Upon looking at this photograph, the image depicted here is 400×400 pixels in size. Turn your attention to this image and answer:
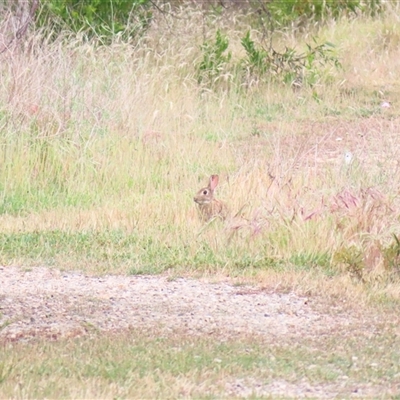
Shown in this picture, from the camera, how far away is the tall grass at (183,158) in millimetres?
7539

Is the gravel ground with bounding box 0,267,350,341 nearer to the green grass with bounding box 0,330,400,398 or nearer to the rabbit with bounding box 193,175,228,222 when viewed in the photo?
the green grass with bounding box 0,330,400,398

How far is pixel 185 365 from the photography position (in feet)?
17.0

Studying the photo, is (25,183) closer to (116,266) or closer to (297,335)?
(116,266)

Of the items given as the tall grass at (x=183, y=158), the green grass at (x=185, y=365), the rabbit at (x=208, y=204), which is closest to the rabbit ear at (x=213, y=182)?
the rabbit at (x=208, y=204)

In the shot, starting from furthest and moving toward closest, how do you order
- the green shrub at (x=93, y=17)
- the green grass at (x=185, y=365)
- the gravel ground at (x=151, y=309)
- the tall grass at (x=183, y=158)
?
the green shrub at (x=93, y=17)
the tall grass at (x=183, y=158)
the gravel ground at (x=151, y=309)
the green grass at (x=185, y=365)

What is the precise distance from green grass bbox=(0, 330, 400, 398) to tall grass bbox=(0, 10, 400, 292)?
153 cm

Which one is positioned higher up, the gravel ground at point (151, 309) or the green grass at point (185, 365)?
the green grass at point (185, 365)

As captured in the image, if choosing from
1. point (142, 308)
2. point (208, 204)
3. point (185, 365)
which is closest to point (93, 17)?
point (208, 204)

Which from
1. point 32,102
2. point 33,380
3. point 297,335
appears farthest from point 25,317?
point 32,102

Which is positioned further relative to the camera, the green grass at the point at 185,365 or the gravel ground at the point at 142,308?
the gravel ground at the point at 142,308

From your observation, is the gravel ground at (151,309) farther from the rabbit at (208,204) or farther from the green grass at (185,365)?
the rabbit at (208,204)

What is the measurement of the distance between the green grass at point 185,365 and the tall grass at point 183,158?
5.02 feet

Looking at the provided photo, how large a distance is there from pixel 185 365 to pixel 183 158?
201 inches

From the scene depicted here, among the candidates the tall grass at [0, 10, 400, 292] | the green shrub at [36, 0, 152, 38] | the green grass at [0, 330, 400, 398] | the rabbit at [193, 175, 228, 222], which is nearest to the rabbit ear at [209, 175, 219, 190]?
the rabbit at [193, 175, 228, 222]
